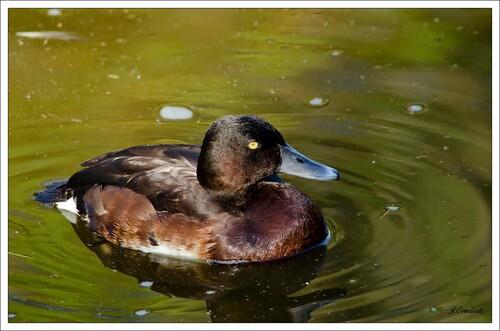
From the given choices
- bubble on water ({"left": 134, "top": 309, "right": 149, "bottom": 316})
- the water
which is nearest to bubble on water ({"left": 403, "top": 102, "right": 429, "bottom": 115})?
the water

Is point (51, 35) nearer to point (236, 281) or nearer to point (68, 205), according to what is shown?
point (68, 205)

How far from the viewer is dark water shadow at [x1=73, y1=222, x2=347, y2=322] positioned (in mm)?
6320

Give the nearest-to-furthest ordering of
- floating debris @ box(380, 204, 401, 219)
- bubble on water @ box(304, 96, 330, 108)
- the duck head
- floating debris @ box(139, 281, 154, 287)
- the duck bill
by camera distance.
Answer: floating debris @ box(139, 281, 154, 287), the duck head, the duck bill, floating debris @ box(380, 204, 401, 219), bubble on water @ box(304, 96, 330, 108)

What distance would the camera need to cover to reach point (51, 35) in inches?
454

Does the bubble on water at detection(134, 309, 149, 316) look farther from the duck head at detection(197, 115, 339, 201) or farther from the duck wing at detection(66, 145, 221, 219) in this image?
the duck head at detection(197, 115, 339, 201)

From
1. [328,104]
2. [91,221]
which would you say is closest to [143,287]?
[91,221]

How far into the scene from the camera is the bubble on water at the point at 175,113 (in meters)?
9.52

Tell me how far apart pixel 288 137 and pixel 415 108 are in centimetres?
153

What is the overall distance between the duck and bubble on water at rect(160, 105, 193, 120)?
1.99 metres

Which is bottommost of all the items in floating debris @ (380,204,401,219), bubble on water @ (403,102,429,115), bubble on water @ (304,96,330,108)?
floating debris @ (380,204,401,219)

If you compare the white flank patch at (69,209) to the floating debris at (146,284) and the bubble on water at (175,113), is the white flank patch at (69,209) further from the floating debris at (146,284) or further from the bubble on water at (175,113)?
the bubble on water at (175,113)

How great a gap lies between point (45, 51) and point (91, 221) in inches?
162

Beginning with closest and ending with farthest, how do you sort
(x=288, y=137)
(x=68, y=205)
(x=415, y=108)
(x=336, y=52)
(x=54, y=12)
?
1. (x=68, y=205)
2. (x=288, y=137)
3. (x=415, y=108)
4. (x=336, y=52)
5. (x=54, y=12)

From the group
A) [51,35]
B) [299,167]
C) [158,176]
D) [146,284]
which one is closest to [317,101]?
[299,167]
